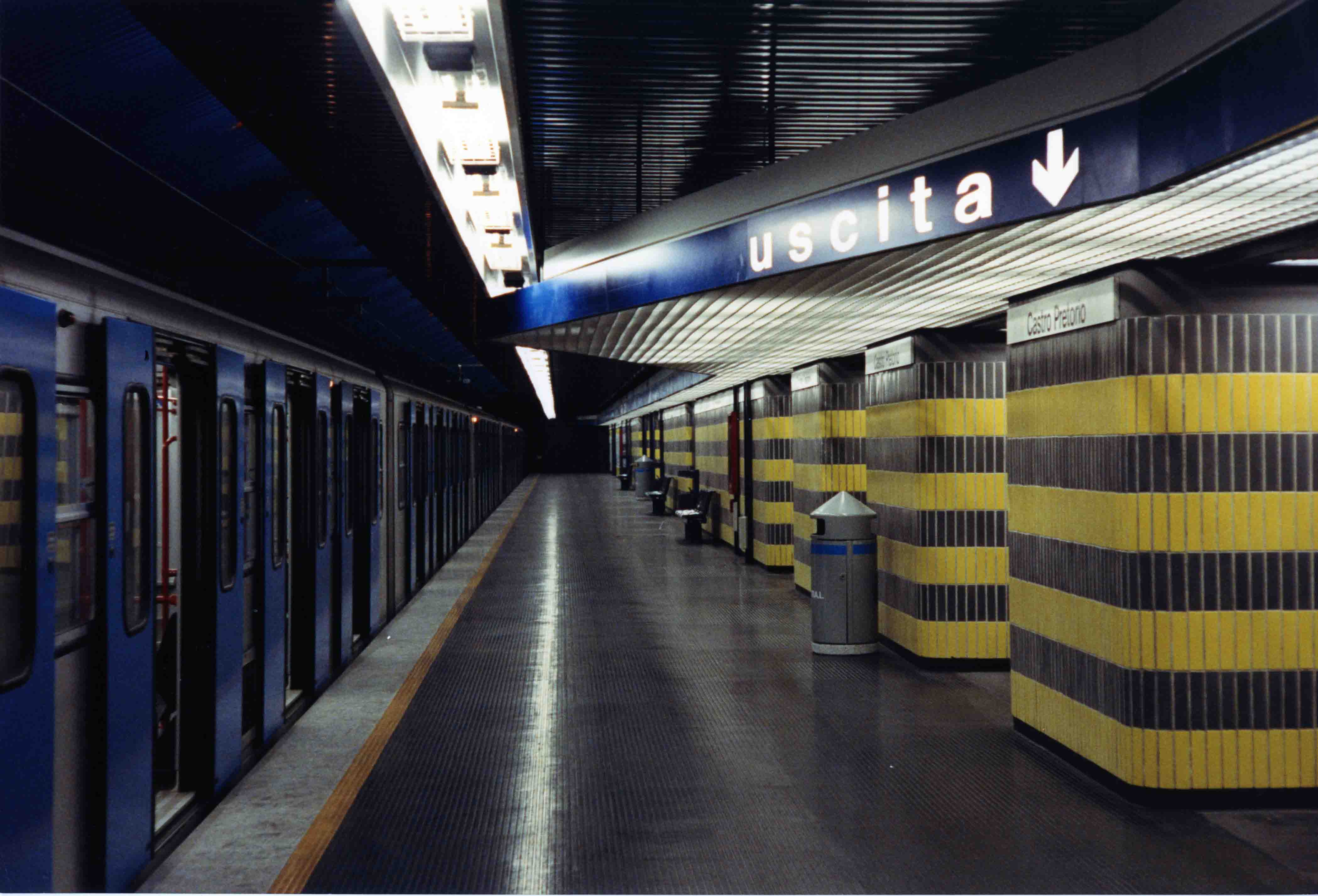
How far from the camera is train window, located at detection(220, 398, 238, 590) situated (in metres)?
4.95

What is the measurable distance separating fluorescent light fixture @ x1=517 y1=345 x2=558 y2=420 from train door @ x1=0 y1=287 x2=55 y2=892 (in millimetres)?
7828

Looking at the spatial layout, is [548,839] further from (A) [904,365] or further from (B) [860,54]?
(A) [904,365]

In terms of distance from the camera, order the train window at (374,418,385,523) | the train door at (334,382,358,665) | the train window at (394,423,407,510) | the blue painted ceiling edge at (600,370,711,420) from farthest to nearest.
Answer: the blue painted ceiling edge at (600,370,711,420)
the train window at (394,423,407,510)
the train window at (374,418,385,523)
the train door at (334,382,358,665)

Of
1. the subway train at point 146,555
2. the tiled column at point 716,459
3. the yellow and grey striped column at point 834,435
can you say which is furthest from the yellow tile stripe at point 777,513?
the subway train at point 146,555

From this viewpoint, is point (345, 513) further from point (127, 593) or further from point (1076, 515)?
point (1076, 515)

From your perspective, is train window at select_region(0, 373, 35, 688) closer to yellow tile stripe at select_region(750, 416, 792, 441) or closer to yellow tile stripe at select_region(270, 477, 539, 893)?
yellow tile stripe at select_region(270, 477, 539, 893)

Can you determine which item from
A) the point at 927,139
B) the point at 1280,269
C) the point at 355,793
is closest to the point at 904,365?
the point at 1280,269

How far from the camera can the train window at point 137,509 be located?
3.78 metres

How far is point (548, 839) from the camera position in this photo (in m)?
4.57

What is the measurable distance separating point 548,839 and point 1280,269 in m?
4.35

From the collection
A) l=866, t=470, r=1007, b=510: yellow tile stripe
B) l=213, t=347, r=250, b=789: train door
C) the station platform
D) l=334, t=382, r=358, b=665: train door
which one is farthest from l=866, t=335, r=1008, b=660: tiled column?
l=213, t=347, r=250, b=789: train door

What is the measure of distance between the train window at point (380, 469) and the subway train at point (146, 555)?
802 millimetres

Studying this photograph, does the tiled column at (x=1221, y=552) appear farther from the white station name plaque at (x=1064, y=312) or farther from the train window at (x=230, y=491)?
the train window at (x=230, y=491)

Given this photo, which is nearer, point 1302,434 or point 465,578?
point 1302,434
